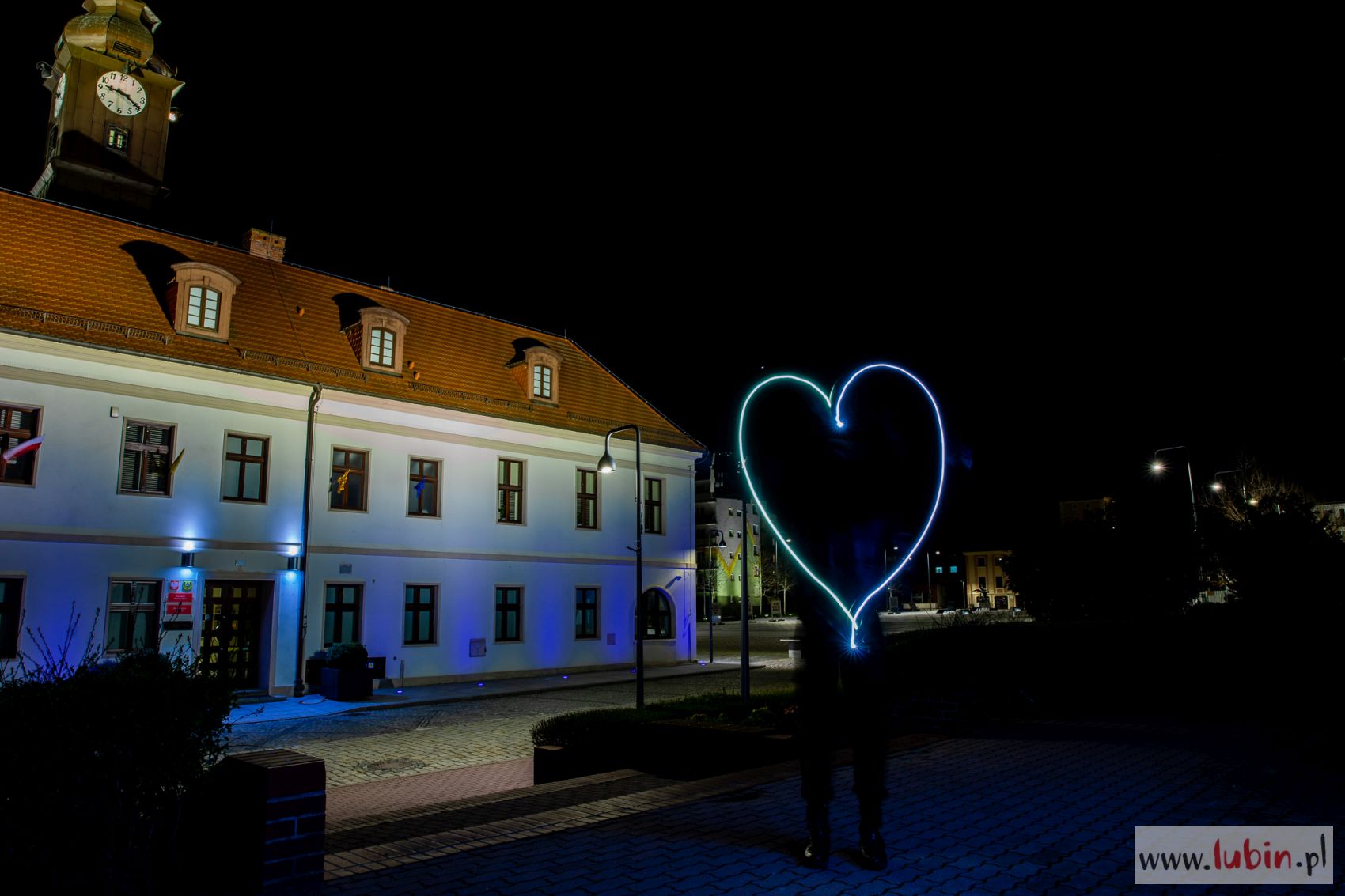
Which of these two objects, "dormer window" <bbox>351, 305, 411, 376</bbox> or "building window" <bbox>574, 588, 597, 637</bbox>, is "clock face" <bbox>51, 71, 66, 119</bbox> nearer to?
"dormer window" <bbox>351, 305, 411, 376</bbox>

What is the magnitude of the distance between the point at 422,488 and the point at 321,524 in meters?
3.29

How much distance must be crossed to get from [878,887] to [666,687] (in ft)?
63.6

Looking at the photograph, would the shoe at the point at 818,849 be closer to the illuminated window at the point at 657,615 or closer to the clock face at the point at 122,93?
the illuminated window at the point at 657,615

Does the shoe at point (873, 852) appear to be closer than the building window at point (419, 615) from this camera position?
Yes

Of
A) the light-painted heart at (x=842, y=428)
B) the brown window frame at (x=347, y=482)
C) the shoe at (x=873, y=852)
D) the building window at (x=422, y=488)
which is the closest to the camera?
the shoe at (x=873, y=852)

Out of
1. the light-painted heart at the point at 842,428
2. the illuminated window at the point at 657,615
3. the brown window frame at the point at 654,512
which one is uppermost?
the brown window frame at the point at 654,512

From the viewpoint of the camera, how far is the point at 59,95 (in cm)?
2892

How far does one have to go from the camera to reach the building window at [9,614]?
17641mm

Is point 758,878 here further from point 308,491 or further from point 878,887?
point 308,491

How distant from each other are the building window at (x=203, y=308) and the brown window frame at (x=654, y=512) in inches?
573

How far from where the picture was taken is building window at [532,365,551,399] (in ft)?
94.9

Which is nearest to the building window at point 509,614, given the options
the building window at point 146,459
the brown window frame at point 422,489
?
the brown window frame at point 422,489

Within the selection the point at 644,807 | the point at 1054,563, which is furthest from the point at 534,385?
the point at 644,807

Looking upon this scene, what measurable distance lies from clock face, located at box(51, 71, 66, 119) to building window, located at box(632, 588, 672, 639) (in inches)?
988
